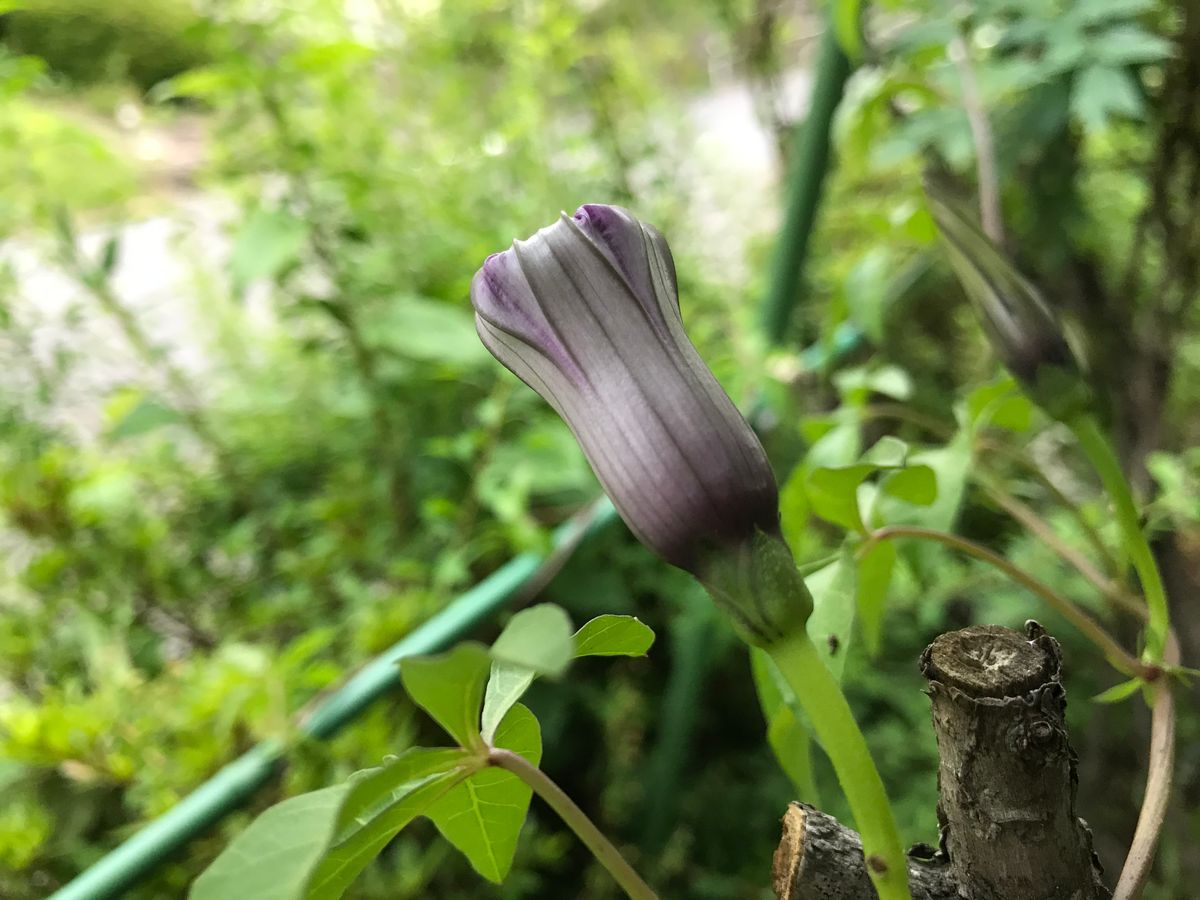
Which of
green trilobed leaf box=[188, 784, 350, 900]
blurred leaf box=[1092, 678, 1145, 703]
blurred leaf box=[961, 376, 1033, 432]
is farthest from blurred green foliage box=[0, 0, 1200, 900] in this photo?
green trilobed leaf box=[188, 784, 350, 900]

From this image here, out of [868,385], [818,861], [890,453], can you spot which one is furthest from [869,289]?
[818,861]

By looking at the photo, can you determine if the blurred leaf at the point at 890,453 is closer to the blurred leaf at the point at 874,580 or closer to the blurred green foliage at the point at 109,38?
the blurred leaf at the point at 874,580

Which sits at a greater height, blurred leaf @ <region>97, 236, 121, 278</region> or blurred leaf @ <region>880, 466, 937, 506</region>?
blurred leaf @ <region>97, 236, 121, 278</region>

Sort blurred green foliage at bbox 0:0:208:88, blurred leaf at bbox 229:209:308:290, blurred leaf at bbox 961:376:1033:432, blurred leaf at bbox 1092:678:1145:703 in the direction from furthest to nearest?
blurred green foliage at bbox 0:0:208:88 → blurred leaf at bbox 229:209:308:290 → blurred leaf at bbox 961:376:1033:432 → blurred leaf at bbox 1092:678:1145:703

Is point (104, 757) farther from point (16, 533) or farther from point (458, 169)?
point (458, 169)

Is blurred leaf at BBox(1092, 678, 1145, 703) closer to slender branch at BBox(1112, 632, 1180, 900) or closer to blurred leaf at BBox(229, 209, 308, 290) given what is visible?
slender branch at BBox(1112, 632, 1180, 900)

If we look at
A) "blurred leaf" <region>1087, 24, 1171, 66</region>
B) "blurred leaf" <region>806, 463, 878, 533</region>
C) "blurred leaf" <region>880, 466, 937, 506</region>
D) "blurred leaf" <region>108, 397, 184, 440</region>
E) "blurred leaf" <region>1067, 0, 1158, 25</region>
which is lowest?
"blurred leaf" <region>880, 466, 937, 506</region>
